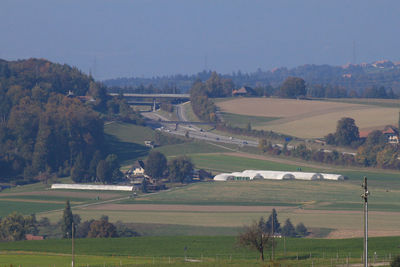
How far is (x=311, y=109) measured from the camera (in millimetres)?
162250

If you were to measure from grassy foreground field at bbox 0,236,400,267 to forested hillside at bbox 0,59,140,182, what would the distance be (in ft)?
174

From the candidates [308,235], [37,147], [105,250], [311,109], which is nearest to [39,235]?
[105,250]

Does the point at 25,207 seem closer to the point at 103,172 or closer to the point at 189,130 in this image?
the point at 103,172

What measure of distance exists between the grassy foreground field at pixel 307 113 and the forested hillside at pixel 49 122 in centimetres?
2298

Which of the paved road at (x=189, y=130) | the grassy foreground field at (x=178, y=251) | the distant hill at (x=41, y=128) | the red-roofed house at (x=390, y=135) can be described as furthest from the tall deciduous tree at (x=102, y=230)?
the red-roofed house at (x=390, y=135)

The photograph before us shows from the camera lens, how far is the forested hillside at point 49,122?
124 m

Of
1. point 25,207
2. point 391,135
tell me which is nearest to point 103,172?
point 25,207

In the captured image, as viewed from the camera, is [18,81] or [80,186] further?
[18,81]

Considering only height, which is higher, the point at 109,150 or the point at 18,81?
the point at 18,81

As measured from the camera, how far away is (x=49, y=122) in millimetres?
136375

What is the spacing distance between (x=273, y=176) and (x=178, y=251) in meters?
50.2

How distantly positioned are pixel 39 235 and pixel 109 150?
60141 millimetres

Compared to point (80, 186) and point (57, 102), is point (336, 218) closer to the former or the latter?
point (80, 186)

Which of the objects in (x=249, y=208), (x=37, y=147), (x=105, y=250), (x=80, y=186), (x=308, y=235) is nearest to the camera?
(x=105, y=250)
